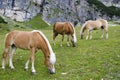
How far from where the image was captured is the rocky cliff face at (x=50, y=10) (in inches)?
5399

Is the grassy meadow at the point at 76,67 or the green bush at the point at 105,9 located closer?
the grassy meadow at the point at 76,67

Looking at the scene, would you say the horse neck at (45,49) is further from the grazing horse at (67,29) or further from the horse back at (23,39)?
the grazing horse at (67,29)

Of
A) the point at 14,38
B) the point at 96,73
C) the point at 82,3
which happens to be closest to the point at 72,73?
the point at 96,73

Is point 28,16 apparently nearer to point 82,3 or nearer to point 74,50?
point 82,3

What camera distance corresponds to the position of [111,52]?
1973cm

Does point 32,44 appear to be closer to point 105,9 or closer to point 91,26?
point 91,26

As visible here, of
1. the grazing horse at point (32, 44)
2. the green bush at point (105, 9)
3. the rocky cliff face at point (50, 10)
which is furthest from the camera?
the green bush at point (105, 9)

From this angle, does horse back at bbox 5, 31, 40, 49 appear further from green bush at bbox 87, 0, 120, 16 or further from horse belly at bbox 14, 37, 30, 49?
green bush at bbox 87, 0, 120, 16

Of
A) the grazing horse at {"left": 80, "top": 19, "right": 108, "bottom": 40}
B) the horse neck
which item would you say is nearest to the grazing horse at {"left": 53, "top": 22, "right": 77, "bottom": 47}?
the grazing horse at {"left": 80, "top": 19, "right": 108, "bottom": 40}

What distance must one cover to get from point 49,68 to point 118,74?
144 inches

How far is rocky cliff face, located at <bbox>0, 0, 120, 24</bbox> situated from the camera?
137 meters

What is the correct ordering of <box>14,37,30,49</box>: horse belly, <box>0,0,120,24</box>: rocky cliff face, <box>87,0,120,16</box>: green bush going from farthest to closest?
<box>87,0,120,16</box>: green bush, <box>0,0,120,24</box>: rocky cliff face, <box>14,37,30,49</box>: horse belly

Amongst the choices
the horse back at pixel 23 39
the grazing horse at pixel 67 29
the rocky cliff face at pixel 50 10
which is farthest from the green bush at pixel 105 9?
the horse back at pixel 23 39

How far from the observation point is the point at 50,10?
143 metres
